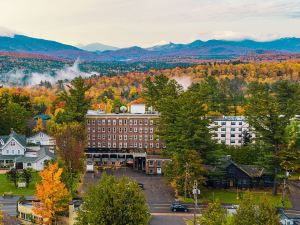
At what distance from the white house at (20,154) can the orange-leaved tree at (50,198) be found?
32.2m

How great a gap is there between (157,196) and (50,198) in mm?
18921

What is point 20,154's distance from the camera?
87.6 metres

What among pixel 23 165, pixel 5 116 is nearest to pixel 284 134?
pixel 23 165

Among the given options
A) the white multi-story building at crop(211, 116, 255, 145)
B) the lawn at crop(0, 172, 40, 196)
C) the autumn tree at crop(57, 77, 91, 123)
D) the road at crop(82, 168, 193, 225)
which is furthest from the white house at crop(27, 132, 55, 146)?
the white multi-story building at crop(211, 116, 255, 145)

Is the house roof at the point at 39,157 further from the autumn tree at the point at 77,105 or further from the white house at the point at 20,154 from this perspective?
the autumn tree at the point at 77,105

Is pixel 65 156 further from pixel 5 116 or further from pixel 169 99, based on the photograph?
pixel 5 116

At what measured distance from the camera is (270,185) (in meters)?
68.7

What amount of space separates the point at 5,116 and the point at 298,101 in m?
57.6

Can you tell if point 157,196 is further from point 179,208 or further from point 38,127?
point 38,127

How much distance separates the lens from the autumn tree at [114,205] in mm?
37656

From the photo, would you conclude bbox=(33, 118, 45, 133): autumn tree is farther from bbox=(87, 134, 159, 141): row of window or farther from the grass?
the grass

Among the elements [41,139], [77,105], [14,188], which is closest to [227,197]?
[14,188]

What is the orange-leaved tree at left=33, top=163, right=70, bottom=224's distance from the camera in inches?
1900

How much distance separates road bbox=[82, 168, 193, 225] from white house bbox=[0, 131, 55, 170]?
393 inches
